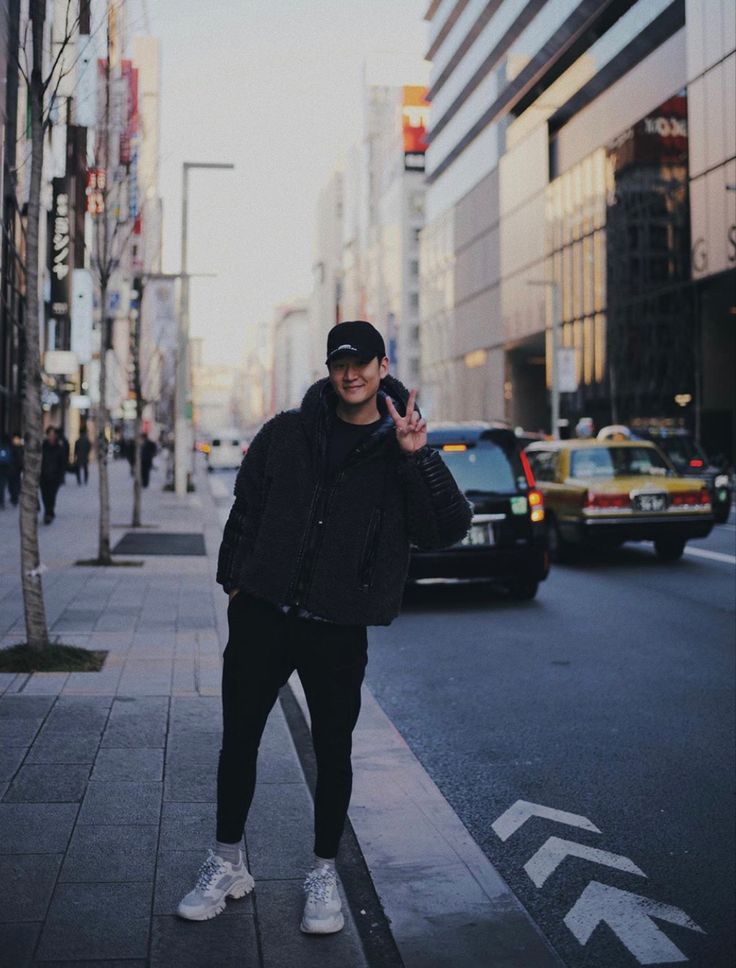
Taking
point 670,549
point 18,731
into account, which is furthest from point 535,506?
point 18,731

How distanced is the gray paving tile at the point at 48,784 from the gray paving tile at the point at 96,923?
91 cm

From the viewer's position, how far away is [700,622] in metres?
9.90

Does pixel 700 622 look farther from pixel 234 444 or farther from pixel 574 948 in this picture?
pixel 234 444

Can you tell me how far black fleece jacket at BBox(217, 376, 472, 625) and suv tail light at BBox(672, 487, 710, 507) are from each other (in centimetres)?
1081

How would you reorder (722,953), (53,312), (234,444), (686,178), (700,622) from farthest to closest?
(234,444) → (53,312) → (686,178) → (700,622) → (722,953)

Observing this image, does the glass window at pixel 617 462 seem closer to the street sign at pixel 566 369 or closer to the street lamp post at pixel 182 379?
the street lamp post at pixel 182 379

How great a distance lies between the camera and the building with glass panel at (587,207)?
3828 centimetres

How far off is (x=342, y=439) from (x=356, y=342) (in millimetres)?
299

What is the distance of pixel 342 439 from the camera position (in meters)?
3.48

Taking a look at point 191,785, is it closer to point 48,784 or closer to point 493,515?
point 48,784

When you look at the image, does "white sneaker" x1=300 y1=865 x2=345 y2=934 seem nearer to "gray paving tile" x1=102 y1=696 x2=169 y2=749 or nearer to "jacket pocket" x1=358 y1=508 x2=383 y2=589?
"jacket pocket" x1=358 y1=508 x2=383 y2=589

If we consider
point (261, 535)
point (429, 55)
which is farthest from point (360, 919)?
point (429, 55)

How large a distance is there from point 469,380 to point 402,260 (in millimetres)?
33706

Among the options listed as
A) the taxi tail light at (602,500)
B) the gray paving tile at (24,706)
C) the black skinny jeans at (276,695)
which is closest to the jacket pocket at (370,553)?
the black skinny jeans at (276,695)
